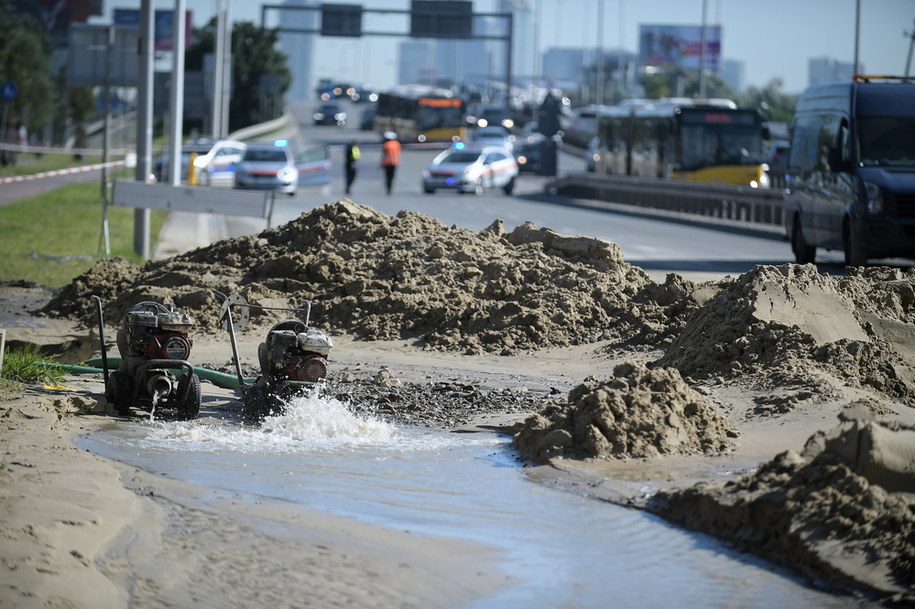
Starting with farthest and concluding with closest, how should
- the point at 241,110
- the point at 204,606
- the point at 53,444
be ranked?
the point at 241,110 → the point at 53,444 → the point at 204,606

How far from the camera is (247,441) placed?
29.7ft

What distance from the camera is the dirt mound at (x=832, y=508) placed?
618 centimetres

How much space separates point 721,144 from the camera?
145 ft

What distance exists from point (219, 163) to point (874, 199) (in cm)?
3019

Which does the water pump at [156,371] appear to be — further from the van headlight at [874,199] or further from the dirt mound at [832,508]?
the van headlight at [874,199]

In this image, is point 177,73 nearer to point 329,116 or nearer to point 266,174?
point 266,174

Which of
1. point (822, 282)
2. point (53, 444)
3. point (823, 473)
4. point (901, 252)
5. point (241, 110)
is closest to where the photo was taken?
point (823, 473)

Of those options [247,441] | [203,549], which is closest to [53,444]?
[247,441]

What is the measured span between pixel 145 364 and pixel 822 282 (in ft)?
17.4

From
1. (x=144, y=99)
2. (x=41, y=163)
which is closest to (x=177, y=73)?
(x=144, y=99)

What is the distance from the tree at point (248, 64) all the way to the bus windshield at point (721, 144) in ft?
161

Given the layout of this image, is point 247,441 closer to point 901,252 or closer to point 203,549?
point 203,549

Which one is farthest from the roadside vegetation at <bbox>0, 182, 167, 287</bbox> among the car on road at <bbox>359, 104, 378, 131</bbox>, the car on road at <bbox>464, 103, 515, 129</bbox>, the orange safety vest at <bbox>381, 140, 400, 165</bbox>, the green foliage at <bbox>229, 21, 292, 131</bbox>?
the car on road at <bbox>359, 104, 378, 131</bbox>

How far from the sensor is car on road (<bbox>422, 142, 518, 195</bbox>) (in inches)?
1956
